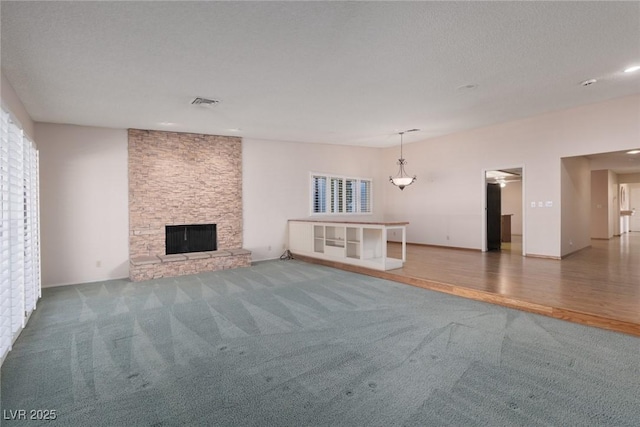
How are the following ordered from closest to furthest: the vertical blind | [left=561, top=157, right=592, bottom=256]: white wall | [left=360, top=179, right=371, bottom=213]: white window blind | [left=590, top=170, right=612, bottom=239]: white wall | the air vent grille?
the vertical blind → the air vent grille → [left=561, top=157, right=592, bottom=256]: white wall → [left=360, top=179, right=371, bottom=213]: white window blind → [left=590, top=170, right=612, bottom=239]: white wall

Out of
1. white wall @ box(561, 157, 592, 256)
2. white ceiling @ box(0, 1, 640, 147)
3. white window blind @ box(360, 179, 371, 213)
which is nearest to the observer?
white ceiling @ box(0, 1, 640, 147)

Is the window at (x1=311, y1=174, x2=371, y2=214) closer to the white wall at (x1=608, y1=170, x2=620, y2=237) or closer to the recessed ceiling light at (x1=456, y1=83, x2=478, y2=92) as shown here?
the recessed ceiling light at (x1=456, y1=83, x2=478, y2=92)

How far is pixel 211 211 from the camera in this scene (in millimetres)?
7484

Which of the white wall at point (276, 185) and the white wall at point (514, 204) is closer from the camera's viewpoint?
the white wall at point (276, 185)

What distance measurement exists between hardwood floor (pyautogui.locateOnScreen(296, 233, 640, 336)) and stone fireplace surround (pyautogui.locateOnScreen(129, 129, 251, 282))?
6.93 feet

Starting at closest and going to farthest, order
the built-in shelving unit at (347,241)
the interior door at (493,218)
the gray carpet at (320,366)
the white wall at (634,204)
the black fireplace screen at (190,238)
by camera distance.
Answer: the gray carpet at (320,366)
the built-in shelving unit at (347,241)
the black fireplace screen at (190,238)
the interior door at (493,218)
the white wall at (634,204)

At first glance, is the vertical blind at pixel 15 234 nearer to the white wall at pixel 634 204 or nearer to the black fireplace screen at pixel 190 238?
the black fireplace screen at pixel 190 238

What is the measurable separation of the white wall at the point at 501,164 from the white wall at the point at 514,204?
5623 millimetres

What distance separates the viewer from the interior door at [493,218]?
8.13 metres

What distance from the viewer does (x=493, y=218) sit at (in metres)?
8.30

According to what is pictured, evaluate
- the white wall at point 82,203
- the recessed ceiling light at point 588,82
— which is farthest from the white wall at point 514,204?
the white wall at point 82,203

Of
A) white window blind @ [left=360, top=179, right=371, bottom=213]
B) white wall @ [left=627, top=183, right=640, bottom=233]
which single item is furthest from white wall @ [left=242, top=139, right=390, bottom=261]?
white wall @ [left=627, top=183, right=640, bottom=233]

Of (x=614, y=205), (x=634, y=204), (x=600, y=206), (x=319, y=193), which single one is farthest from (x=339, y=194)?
(x=634, y=204)

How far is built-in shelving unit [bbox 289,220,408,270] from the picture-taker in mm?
6120
